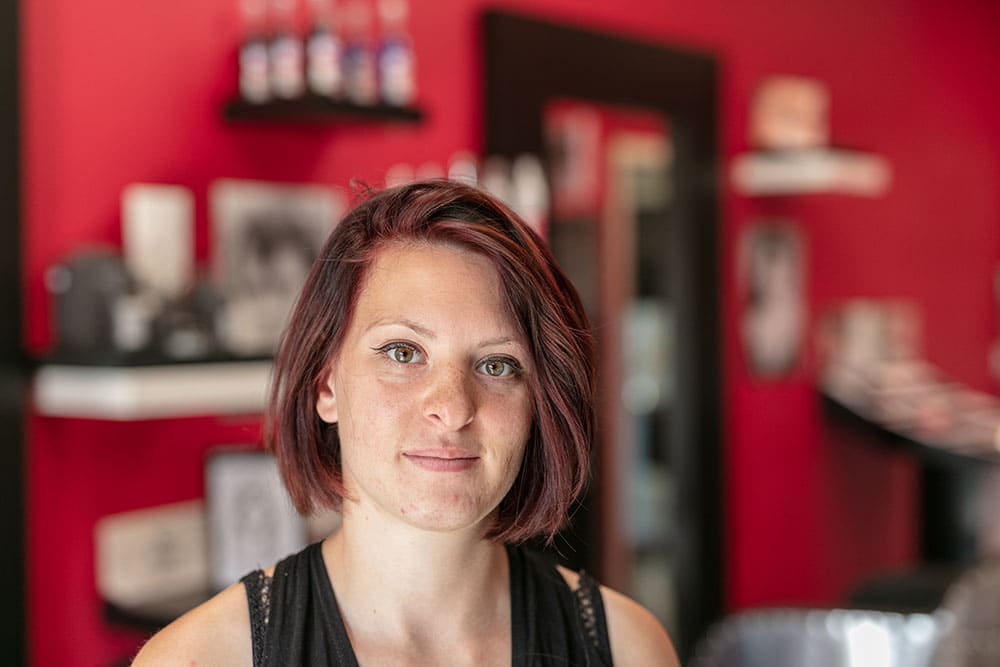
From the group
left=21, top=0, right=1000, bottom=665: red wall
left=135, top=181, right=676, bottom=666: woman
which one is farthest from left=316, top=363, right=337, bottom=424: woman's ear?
left=21, top=0, right=1000, bottom=665: red wall

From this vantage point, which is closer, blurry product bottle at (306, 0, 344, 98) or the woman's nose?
the woman's nose

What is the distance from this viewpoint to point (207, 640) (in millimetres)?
1168

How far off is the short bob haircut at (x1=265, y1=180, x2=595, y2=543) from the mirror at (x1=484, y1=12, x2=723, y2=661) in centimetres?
320

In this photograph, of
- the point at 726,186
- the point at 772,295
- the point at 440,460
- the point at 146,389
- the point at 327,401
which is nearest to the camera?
the point at 440,460

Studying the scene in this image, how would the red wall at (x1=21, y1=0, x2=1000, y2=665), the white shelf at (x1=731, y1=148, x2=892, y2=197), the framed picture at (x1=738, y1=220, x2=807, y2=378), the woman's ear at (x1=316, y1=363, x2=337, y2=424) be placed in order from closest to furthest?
the woman's ear at (x1=316, y1=363, x2=337, y2=424) → the red wall at (x1=21, y1=0, x2=1000, y2=665) → the white shelf at (x1=731, y1=148, x2=892, y2=197) → the framed picture at (x1=738, y1=220, x2=807, y2=378)

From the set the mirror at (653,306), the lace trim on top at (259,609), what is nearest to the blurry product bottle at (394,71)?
the mirror at (653,306)

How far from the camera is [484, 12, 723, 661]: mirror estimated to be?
462 cm

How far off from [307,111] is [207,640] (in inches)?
81.3

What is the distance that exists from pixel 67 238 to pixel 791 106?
127 inches

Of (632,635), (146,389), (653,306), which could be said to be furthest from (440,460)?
(653,306)

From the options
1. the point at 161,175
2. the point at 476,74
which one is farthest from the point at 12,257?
the point at 476,74

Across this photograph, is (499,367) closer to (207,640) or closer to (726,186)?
(207,640)

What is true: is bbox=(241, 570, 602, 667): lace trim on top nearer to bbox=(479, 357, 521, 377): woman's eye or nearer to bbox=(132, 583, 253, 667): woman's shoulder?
bbox=(132, 583, 253, 667): woman's shoulder

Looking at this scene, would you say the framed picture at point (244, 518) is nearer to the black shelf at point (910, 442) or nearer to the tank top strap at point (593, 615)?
the tank top strap at point (593, 615)
